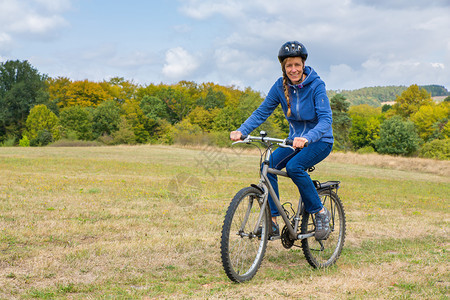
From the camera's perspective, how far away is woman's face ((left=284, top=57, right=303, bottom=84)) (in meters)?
4.52

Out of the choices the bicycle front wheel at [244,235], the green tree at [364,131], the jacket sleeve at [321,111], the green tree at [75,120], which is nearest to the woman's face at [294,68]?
the jacket sleeve at [321,111]

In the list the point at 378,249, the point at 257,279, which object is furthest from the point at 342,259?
the point at 257,279

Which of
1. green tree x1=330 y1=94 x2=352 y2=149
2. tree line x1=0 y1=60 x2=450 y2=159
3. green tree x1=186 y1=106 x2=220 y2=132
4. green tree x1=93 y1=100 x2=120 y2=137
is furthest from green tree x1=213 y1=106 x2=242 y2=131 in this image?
green tree x1=93 y1=100 x2=120 y2=137

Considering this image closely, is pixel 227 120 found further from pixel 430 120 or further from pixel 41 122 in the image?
pixel 430 120

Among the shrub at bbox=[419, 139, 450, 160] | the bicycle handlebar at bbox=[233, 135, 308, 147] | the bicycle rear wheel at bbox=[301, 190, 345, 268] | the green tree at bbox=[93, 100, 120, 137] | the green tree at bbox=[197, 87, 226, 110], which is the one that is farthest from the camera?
the green tree at bbox=[197, 87, 226, 110]

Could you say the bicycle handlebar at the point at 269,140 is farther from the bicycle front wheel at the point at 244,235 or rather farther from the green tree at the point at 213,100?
the green tree at the point at 213,100

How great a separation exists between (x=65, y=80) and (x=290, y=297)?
84.7 metres

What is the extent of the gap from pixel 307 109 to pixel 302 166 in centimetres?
65

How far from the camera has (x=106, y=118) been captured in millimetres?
72625

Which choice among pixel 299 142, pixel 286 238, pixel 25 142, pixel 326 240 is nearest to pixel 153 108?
pixel 25 142

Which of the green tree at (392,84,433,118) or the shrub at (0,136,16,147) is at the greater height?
the green tree at (392,84,433,118)

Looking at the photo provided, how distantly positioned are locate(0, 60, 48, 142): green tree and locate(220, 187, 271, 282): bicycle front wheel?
74.6 m

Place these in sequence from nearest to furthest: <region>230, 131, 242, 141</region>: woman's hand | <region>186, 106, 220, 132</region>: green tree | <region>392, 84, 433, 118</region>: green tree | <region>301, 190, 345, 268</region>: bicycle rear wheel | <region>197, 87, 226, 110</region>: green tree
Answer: <region>230, 131, 242, 141</region>: woman's hand < <region>301, 190, 345, 268</region>: bicycle rear wheel < <region>186, 106, 220, 132</region>: green tree < <region>197, 87, 226, 110</region>: green tree < <region>392, 84, 433, 118</region>: green tree

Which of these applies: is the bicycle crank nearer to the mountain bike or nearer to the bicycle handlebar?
the mountain bike
